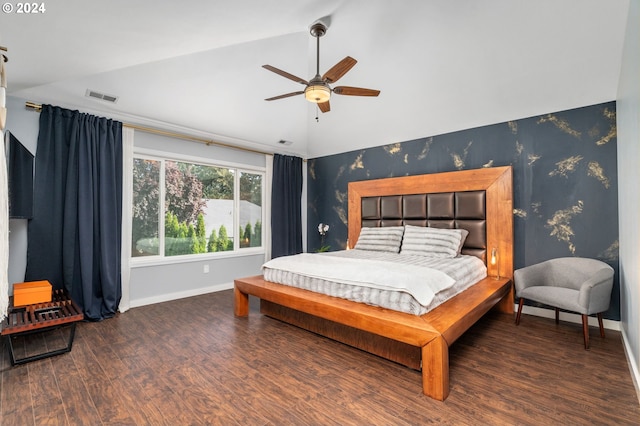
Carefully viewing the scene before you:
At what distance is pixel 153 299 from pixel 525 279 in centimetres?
443

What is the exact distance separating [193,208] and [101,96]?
1.80 metres

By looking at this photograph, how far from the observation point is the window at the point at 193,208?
4082mm

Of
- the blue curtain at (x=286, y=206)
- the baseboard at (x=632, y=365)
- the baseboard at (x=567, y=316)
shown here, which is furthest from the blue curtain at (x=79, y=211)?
the baseboard at (x=567, y=316)

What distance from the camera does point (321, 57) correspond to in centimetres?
355

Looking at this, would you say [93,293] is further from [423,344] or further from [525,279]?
[525,279]

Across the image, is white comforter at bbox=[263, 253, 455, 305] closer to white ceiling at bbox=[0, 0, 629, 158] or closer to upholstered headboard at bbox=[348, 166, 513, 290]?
upholstered headboard at bbox=[348, 166, 513, 290]

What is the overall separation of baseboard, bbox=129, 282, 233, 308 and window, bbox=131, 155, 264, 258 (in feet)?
1.77

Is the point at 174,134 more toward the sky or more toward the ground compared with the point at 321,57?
more toward the ground

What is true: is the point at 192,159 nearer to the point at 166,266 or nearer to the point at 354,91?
the point at 166,266

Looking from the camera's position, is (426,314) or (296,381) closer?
(296,381)

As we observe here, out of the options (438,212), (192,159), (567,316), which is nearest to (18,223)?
(192,159)

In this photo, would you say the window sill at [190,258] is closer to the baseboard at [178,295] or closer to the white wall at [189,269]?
the white wall at [189,269]

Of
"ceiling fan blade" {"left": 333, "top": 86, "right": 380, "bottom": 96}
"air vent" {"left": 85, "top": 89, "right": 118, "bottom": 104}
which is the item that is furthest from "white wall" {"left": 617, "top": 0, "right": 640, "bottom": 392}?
"air vent" {"left": 85, "top": 89, "right": 118, "bottom": 104}

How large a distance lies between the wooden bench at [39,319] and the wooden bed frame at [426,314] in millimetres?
1477
